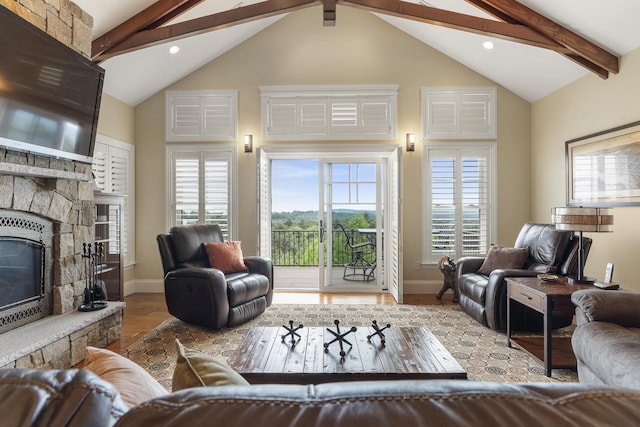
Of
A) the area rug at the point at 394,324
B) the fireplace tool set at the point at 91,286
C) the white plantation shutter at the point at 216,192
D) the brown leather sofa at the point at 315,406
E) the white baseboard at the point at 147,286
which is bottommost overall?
the area rug at the point at 394,324

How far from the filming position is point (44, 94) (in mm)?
2615

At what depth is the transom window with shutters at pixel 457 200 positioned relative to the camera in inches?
207

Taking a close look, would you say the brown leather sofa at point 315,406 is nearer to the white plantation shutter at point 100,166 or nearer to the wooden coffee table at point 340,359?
the wooden coffee table at point 340,359

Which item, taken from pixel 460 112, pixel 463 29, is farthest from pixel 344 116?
pixel 463 29

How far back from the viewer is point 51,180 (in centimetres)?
292

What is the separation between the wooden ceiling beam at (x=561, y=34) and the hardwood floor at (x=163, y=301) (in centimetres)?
329

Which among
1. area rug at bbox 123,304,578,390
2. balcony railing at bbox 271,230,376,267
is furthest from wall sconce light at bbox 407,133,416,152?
balcony railing at bbox 271,230,376,267

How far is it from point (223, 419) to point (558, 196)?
5350 millimetres

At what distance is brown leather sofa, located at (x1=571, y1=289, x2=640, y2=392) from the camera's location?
1.70 m

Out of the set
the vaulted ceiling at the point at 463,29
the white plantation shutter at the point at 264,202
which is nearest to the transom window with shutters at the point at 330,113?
the white plantation shutter at the point at 264,202

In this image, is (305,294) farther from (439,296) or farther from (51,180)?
(51,180)

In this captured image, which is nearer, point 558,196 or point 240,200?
point 558,196

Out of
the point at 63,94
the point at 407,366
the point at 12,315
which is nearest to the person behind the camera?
the point at 407,366

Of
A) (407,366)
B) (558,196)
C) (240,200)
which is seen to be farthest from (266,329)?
(558,196)
